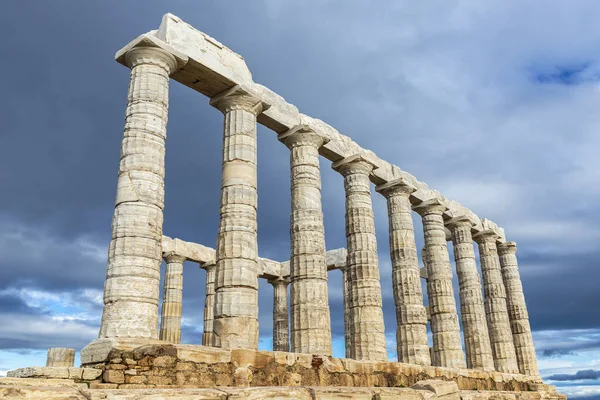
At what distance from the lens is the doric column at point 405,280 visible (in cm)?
2053

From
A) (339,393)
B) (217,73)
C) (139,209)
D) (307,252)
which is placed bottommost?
(339,393)

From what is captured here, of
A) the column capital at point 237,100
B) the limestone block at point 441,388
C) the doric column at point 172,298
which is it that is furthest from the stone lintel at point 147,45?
the doric column at point 172,298

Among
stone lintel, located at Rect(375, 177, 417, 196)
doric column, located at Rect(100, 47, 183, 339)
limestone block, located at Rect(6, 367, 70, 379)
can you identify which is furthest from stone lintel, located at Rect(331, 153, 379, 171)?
limestone block, located at Rect(6, 367, 70, 379)

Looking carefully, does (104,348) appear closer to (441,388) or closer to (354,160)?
(441,388)

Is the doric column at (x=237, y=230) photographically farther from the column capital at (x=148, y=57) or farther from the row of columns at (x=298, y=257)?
the column capital at (x=148, y=57)

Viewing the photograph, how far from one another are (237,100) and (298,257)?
17.8ft

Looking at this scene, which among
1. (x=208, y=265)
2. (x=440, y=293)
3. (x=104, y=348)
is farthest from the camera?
(x=208, y=265)

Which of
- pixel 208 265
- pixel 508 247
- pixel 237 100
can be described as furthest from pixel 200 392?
pixel 508 247

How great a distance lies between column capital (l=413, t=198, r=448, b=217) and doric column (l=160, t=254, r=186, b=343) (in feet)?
38.8

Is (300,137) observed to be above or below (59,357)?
above

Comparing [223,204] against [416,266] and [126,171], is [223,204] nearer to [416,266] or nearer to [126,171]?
[126,171]

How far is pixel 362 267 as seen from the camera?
64.8 feet

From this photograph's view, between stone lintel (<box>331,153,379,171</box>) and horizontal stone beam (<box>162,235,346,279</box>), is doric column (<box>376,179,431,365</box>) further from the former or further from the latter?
horizontal stone beam (<box>162,235,346,279</box>)

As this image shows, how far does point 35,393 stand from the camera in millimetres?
6473
